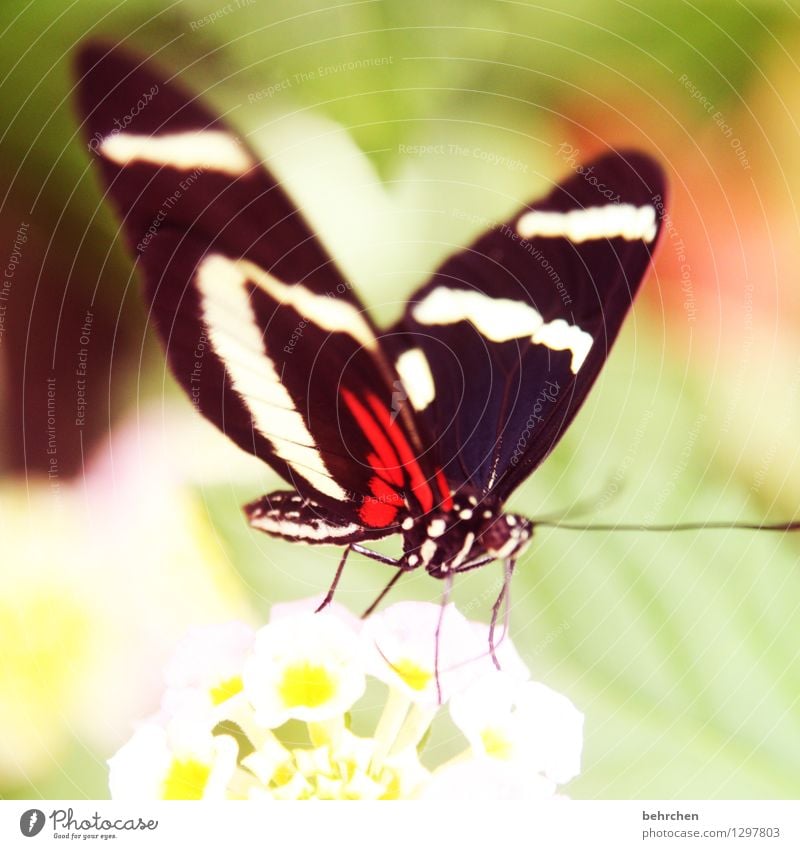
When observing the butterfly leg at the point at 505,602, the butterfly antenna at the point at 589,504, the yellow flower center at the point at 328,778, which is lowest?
the yellow flower center at the point at 328,778

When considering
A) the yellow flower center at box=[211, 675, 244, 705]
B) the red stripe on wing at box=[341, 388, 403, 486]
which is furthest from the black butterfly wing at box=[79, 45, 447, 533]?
the yellow flower center at box=[211, 675, 244, 705]

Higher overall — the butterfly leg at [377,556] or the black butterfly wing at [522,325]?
the black butterfly wing at [522,325]

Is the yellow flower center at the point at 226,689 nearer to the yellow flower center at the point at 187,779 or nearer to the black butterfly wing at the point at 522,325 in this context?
the yellow flower center at the point at 187,779

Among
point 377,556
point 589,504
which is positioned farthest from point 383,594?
point 589,504

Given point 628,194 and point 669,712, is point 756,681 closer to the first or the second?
point 669,712

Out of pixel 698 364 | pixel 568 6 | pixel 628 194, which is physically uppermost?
pixel 568 6

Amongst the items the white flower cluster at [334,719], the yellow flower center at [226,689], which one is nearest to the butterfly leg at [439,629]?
the white flower cluster at [334,719]

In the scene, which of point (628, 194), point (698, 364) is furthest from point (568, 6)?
point (698, 364)
